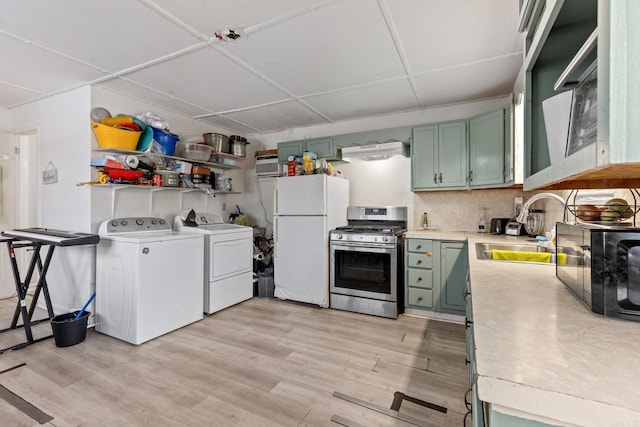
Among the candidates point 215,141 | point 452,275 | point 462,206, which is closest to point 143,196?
point 215,141

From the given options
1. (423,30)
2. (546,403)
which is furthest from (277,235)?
(546,403)

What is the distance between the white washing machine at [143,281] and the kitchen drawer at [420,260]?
7.59 feet

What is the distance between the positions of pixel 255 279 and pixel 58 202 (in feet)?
7.80

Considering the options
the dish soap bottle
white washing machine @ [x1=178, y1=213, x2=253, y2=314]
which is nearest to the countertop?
the dish soap bottle

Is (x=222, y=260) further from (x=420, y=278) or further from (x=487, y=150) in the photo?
(x=487, y=150)

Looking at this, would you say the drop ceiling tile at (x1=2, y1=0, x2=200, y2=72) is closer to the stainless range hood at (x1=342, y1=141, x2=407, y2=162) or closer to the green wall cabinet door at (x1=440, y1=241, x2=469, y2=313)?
the stainless range hood at (x1=342, y1=141, x2=407, y2=162)

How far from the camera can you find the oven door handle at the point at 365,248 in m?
3.16

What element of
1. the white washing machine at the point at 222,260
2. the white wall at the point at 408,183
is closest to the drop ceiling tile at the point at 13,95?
the white washing machine at the point at 222,260

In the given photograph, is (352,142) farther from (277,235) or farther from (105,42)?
(105,42)

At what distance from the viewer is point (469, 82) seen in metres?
2.86

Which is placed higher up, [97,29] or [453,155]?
[97,29]

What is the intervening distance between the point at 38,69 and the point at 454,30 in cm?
357

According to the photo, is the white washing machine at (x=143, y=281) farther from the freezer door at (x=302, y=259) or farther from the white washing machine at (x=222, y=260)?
the freezer door at (x=302, y=259)

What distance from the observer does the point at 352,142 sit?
12.3 feet
